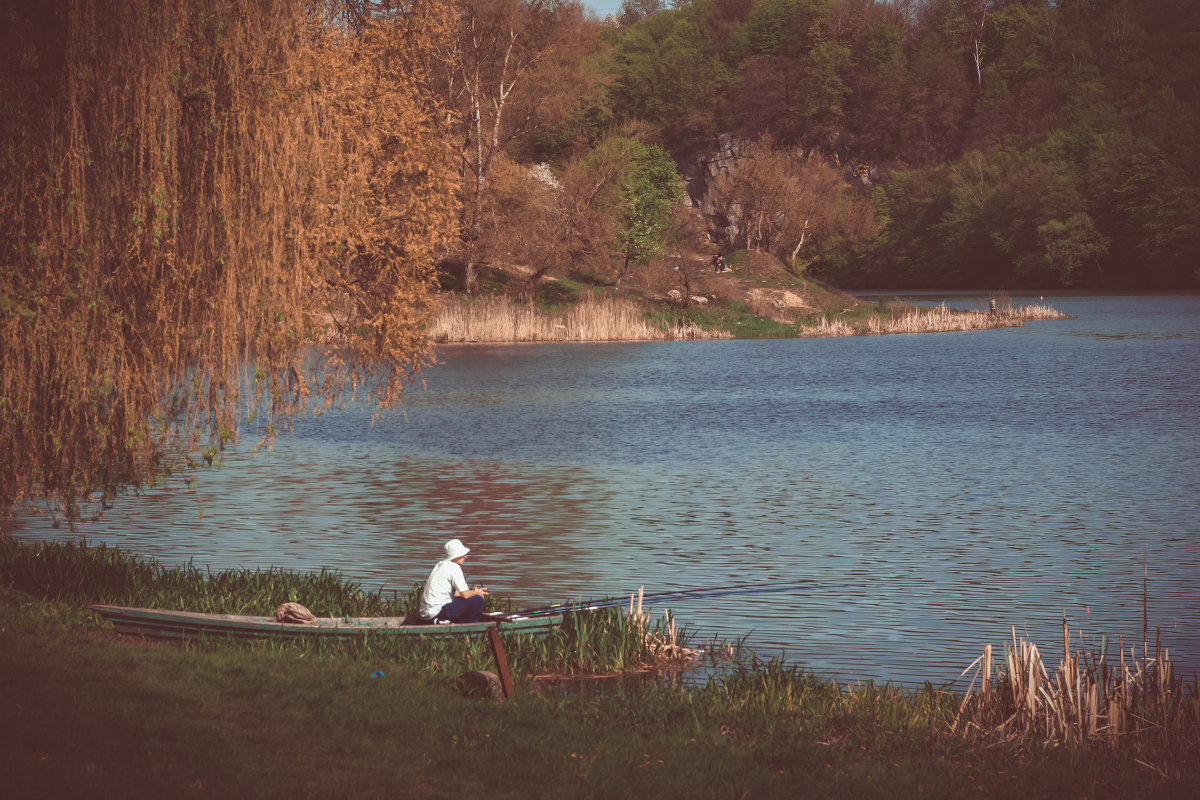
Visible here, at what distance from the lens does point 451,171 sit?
21.9 metres

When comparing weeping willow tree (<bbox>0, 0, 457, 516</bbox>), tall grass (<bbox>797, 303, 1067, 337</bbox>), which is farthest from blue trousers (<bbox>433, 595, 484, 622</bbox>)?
tall grass (<bbox>797, 303, 1067, 337</bbox>)

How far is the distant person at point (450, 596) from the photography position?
13297mm

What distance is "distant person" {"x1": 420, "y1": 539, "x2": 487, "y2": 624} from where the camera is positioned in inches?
523

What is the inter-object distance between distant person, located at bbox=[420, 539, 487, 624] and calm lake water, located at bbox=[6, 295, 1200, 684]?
330cm

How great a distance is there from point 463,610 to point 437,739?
3.15 meters

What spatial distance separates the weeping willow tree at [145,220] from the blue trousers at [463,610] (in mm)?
3143

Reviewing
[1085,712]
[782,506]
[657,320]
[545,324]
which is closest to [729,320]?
[657,320]

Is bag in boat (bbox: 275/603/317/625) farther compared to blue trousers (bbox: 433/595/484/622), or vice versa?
blue trousers (bbox: 433/595/484/622)

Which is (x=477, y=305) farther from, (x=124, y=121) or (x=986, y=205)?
(x=986, y=205)

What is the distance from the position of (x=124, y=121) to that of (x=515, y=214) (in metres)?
57.4

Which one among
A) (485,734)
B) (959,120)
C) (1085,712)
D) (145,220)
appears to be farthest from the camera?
(959,120)

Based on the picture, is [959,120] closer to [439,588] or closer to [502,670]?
[439,588]

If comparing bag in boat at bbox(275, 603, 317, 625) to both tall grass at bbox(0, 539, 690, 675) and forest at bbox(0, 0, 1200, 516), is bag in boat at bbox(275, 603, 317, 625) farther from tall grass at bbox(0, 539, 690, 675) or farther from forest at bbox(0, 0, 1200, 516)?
forest at bbox(0, 0, 1200, 516)

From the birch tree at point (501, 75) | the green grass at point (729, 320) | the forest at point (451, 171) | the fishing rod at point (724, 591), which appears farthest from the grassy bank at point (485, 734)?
the green grass at point (729, 320)
